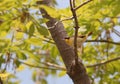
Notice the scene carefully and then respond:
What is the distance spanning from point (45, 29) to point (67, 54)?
256mm

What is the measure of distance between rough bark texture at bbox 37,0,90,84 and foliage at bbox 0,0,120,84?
0.22ft

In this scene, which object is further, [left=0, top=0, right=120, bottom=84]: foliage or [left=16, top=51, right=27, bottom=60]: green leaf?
[left=16, top=51, right=27, bottom=60]: green leaf

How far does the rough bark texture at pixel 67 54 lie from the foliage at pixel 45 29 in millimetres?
68

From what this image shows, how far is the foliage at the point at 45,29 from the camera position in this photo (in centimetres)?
157

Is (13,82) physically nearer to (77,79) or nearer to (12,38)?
(12,38)

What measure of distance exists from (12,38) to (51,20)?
0.23m

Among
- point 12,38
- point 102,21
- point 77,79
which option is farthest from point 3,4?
point 102,21

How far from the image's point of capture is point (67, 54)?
172 centimetres

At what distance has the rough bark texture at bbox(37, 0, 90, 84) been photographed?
164cm

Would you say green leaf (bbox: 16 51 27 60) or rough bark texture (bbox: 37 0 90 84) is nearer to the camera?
rough bark texture (bbox: 37 0 90 84)

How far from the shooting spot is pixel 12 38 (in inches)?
70.7

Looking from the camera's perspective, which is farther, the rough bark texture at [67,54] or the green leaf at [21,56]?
the green leaf at [21,56]

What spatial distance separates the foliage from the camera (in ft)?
5.16

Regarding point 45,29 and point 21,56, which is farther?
point 21,56
